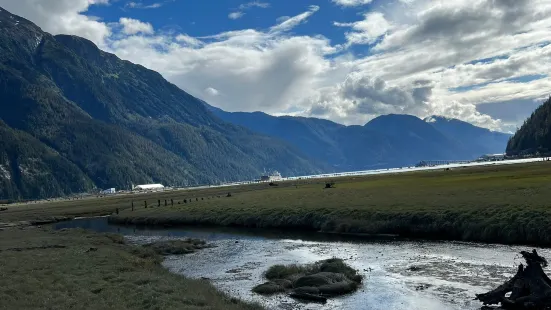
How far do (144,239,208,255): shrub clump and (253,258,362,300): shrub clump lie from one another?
18.9m

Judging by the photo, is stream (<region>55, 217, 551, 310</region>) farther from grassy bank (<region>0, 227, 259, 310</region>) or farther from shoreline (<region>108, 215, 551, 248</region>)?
grassy bank (<region>0, 227, 259, 310</region>)

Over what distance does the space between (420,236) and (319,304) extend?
26338 mm

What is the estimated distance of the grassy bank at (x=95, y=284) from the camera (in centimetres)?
2475

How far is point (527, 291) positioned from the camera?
2491 centimetres

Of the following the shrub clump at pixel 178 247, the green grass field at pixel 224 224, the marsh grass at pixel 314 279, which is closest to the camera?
the green grass field at pixel 224 224

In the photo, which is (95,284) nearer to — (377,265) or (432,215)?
(377,265)

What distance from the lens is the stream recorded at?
28020 mm

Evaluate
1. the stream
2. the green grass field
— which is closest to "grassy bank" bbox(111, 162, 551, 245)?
the green grass field

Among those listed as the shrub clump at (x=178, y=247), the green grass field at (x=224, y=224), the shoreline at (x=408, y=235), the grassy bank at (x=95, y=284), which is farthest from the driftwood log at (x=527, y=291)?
the shrub clump at (x=178, y=247)

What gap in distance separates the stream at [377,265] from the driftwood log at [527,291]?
1.14 meters

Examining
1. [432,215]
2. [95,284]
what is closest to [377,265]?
[432,215]

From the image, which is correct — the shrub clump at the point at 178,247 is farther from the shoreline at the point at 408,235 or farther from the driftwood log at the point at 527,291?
the driftwood log at the point at 527,291

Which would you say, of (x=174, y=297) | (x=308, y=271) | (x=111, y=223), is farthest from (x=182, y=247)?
(x=111, y=223)

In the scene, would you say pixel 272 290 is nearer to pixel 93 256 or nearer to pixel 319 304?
pixel 319 304
